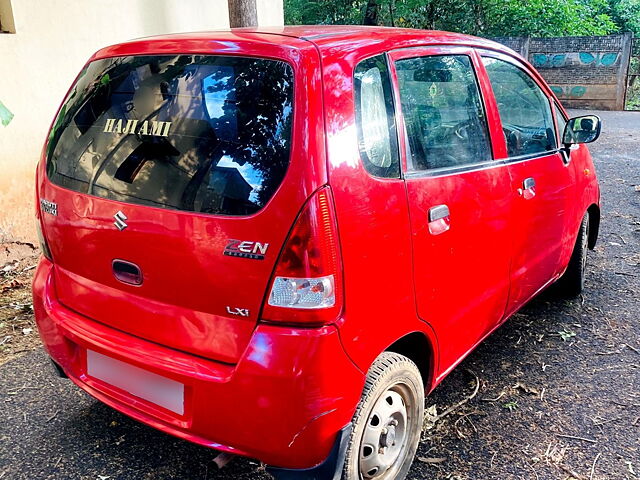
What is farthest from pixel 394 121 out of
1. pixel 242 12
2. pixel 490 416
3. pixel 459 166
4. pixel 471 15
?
pixel 471 15

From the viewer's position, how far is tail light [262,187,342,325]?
1812mm

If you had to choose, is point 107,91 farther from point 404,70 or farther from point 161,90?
point 404,70

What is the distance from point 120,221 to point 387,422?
1.22m

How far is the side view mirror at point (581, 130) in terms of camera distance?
347 centimetres

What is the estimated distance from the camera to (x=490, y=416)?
2889 millimetres

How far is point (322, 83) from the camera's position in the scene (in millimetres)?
1924

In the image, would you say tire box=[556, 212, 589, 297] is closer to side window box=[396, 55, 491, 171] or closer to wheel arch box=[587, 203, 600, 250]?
wheel arch box=[587, 203, 600, 250]

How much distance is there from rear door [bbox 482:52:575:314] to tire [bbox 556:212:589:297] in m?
0.48

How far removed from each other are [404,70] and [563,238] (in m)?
1.86

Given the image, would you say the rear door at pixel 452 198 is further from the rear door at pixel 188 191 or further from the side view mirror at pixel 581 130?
the side view mirror at pixel 581 130

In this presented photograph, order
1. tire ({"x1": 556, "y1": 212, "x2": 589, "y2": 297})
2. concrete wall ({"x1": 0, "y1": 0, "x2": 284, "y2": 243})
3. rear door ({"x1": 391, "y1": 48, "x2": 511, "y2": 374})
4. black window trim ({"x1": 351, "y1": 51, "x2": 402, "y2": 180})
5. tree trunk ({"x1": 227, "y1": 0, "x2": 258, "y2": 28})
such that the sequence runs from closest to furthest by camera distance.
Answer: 1. black window trim ({"x1": 351, "y1": 51, "x2": 402, "y2": 180})
2. rear door ({"x1": 391, "y1": 48, "x2": 511, "y2": 374})
3. tire ({"x1": 556, "y1": 212, "x2": 589, "y2": 297})
4. concrete wall ({"x1": 0, "y1": 0, "x2": 284, "y2": 243})
5. tree trunk ({"x1": 227, "y1": 0, "x2": 258, "y2": 28})

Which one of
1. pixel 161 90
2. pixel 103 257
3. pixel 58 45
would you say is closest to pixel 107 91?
pixel 161 90

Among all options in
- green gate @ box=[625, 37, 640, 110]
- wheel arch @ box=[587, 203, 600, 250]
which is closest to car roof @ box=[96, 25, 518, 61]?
wheel arch @ box=[587, 203, 600, 250]

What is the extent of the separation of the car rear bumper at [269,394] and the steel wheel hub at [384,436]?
24cm
